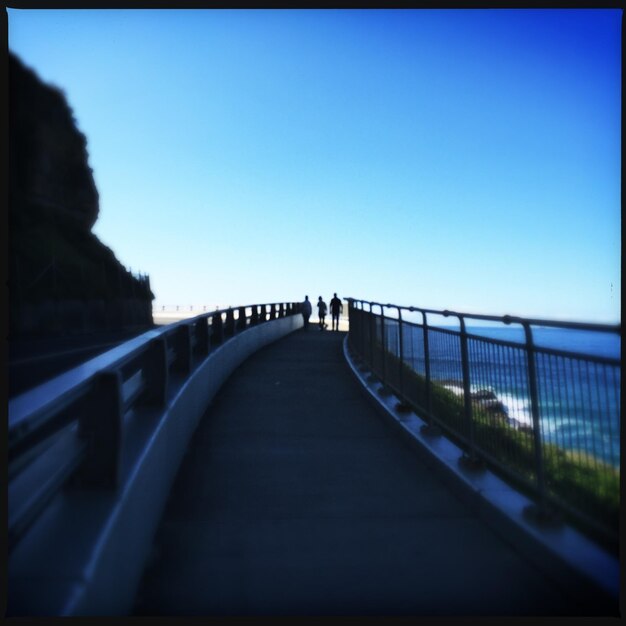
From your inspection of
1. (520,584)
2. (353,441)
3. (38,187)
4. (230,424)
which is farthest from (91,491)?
(38,187)

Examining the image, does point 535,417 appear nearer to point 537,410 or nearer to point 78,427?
point 537,410

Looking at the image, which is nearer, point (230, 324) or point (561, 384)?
point (561, 384)

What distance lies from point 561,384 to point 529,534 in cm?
98

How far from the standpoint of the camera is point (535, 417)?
4922 mm

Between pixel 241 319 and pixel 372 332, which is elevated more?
pixel 241 319

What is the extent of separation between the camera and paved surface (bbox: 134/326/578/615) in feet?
13.8

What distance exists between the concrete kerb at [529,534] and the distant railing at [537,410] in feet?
0.35

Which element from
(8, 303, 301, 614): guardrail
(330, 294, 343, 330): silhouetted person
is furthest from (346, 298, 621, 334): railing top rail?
(330, 294, 343, 330): silhouetted person

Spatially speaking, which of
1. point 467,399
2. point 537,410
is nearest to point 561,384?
point 537,410

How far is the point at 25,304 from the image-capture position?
34031 mm

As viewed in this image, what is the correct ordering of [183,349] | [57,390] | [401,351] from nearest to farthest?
[57,390] → [183,349] → [401,351]

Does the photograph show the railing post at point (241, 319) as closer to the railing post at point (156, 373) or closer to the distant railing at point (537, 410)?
the distant railing at point (537, 410)

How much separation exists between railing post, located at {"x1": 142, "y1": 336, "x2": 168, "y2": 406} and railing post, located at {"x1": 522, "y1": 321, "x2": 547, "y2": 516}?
3199mm

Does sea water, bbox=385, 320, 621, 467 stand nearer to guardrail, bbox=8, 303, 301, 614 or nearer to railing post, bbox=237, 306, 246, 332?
guardrail, bbox=8, 303, 301, 614
